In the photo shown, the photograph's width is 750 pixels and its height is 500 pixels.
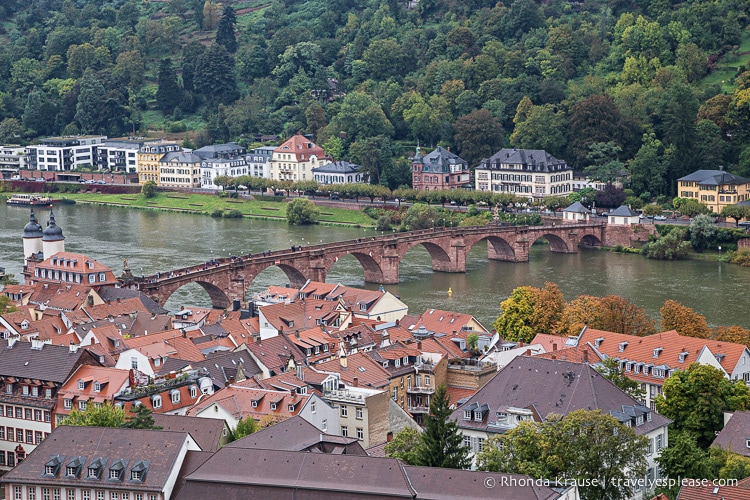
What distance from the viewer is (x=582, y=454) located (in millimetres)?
45062

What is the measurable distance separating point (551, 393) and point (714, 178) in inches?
3156

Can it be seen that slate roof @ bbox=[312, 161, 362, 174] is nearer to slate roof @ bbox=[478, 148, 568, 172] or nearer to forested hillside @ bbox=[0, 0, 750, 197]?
forested hillside @ bbox=[0, 0, 750, 197]

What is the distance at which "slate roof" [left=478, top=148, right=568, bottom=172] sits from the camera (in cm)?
13812

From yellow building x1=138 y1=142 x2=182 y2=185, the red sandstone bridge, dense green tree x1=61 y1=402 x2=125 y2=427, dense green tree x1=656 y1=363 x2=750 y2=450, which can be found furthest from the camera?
yellow building x1=138 y1=142 x2=182 y2=185

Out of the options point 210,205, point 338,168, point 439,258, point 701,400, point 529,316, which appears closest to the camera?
point 701,400

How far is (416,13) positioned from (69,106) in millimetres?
42471

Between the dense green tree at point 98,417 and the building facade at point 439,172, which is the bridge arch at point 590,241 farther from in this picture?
the dense green tree at point 98,417

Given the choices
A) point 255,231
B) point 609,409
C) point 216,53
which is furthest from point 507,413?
point 216,53

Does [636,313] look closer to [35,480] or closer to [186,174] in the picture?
[35,480]

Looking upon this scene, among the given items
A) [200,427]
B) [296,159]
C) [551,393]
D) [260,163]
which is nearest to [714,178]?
[296,159]

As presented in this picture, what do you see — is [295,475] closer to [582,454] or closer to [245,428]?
[245,428]

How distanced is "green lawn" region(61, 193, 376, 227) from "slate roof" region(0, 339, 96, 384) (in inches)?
3089

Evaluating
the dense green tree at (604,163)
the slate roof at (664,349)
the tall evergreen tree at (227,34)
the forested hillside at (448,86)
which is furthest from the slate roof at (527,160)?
the slate roof at (664,349)

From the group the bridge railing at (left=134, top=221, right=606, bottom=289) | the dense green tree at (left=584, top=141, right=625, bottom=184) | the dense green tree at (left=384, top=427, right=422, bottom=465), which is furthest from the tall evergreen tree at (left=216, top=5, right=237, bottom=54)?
the dense green tree at (left=384, top=427, right=422, bottom=465)
